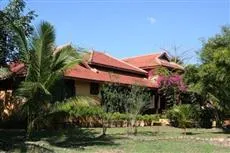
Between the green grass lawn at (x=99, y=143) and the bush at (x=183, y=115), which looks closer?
the green grass lawn at (x=99, y=143)

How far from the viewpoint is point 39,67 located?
16953mm

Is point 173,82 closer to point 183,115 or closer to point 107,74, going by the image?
point 183,115

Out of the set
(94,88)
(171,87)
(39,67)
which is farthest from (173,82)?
(39,67)

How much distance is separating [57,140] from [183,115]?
12127mm

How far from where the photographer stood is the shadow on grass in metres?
15.8

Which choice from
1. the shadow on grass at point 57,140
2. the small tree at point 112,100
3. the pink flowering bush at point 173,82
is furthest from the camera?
the pink flowering bush at point 173,82

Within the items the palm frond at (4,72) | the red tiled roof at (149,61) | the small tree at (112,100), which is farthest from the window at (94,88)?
the red tiled roof at (149,61)

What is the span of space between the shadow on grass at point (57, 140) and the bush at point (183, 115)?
7.66 meters

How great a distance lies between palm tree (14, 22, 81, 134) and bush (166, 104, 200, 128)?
499 inches

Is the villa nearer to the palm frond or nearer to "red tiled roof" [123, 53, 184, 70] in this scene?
"red tiled roof" [123, 53, 184, 70]

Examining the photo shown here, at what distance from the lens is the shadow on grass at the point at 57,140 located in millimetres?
15848

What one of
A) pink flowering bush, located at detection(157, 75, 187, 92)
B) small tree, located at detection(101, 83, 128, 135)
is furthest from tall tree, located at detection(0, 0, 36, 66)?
pink flowering bush, located at detection(157, 75, 187, 92)

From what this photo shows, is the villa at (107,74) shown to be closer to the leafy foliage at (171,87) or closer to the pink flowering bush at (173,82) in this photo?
the leafy foliage at (171,87)

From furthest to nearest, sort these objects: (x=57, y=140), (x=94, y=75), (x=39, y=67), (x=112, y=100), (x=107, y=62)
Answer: (x=107, y=62) < (x=94, y=75) < (x=112, y=100) < (x=57, y=140) < (x=39, y=67)
